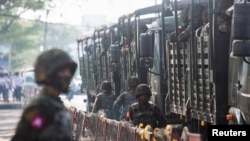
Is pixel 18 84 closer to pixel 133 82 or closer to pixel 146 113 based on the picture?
pixel 133 82

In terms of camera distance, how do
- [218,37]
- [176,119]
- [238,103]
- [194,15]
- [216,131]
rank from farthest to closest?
[176,119]
[194,15]
[218,37]
[238,103]
[216,131]

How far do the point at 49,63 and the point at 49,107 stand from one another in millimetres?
284

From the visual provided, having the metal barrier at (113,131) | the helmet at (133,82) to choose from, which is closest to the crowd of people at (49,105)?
the metal barrier at (113,131)

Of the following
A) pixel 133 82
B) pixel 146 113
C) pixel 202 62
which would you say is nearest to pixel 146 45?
pixel 133 82

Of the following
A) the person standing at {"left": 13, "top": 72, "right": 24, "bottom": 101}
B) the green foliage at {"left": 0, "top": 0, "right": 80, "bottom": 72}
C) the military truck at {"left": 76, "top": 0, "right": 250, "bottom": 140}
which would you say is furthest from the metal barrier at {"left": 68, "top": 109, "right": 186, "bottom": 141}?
the person standing at {"left": 13, "top": 72, "right": 24, "bottom": 101}

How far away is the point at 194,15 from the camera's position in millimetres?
10617

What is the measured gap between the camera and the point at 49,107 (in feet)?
16.3

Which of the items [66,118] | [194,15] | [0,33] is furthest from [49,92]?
[0,33]

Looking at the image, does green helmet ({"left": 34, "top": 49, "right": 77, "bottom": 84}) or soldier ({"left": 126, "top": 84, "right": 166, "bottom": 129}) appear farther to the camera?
soldier ({"left": 126, "top": 84, "right": 166, "bottom": 129})

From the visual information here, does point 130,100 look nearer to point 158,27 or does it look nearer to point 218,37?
point 158,27

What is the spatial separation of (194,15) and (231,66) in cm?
180

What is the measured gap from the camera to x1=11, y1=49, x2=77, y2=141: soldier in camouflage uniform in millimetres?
4930

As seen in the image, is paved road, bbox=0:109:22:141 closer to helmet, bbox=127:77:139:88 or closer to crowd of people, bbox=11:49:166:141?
helmet, bbox=127:77:139:88

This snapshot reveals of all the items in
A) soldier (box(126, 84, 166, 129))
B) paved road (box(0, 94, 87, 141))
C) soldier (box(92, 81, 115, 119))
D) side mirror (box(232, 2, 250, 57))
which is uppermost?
side mirror (box(232, 2, 250, 57))
